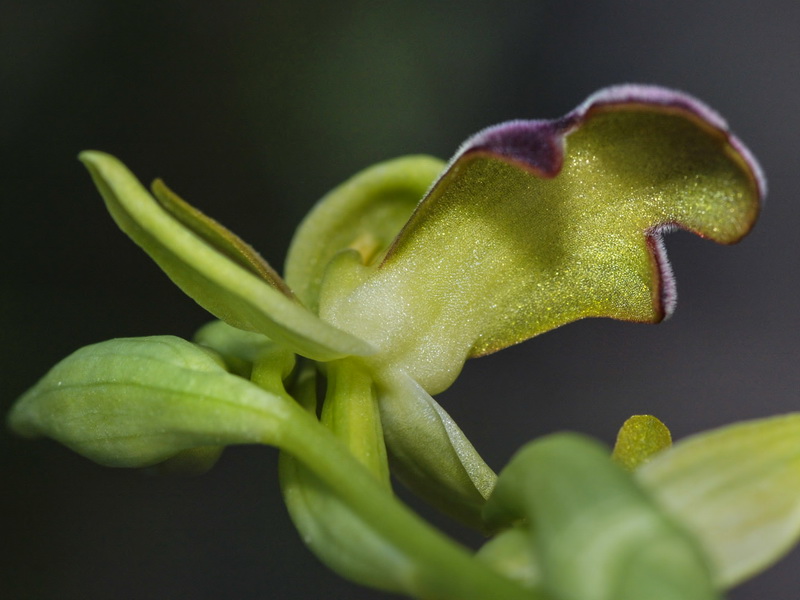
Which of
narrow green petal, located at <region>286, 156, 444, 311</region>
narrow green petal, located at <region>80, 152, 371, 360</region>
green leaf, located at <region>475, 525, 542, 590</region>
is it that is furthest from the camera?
narrow green petal, located at <region>286, 156, 444, 311</region>

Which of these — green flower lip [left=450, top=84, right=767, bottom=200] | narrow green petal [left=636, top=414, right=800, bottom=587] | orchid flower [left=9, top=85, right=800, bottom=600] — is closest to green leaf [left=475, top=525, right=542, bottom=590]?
orchid flower [left=9, top=85, right=800, bottom=600]

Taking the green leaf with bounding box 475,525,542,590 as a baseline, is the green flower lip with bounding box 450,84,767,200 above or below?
above

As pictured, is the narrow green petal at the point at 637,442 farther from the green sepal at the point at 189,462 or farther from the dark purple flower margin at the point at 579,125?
the green sepal at the point at 189,462

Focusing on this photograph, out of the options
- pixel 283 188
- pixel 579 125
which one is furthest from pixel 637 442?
pixel 283 188

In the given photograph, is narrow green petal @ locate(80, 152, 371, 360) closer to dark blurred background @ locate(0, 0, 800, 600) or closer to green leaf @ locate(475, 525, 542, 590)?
green leaf @ locate(475, 525, 542, 590)

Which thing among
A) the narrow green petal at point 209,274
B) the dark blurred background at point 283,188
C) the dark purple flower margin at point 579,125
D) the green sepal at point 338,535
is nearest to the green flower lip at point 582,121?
the dark purple flower margin at point 579,125

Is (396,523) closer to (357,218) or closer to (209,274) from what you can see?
(209,274)

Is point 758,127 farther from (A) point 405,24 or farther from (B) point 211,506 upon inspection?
(B) point 211,506
